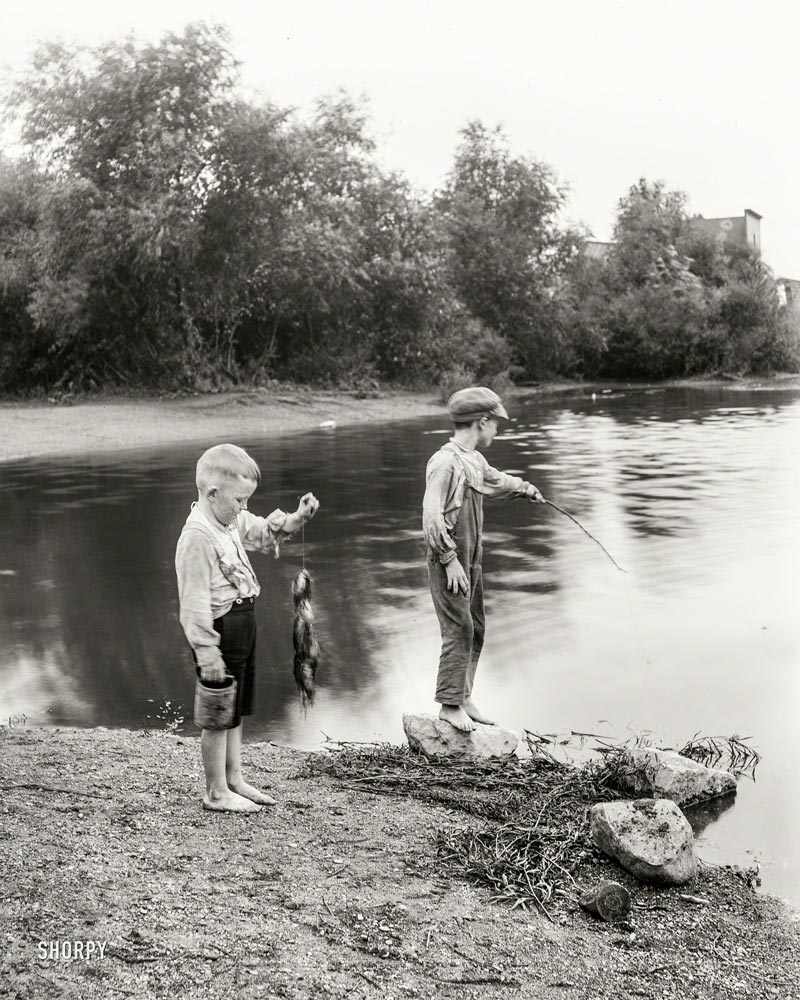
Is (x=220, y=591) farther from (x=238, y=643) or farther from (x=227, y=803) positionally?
(x=227, y=803)

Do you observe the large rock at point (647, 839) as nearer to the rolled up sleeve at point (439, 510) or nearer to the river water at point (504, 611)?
the river water at point (504, 611)

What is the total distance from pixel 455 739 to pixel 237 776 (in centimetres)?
127

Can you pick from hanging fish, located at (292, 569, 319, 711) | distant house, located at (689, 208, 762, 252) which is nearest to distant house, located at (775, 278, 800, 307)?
distant house, located at (689, 208, 762, 252)

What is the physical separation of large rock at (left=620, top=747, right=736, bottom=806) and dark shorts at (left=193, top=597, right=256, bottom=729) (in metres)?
1.71

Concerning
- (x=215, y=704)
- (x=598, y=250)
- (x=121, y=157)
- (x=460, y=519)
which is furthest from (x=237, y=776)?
(x=598, y=250)

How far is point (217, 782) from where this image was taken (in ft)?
15.1

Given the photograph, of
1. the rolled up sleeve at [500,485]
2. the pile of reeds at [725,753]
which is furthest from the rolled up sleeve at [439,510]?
the pile of reeds at [725,753]

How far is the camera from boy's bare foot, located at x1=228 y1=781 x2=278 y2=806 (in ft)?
15.5

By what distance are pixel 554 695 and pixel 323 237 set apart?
29400 millimetres

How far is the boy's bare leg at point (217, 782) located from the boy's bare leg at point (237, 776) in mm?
86

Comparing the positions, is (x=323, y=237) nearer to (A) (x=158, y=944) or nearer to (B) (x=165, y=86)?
(B) (x=165, y=86)

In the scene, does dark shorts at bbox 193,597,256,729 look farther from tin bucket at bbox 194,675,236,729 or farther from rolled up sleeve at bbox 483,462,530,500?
rolled up sleeve at bbox 483,462,530,500

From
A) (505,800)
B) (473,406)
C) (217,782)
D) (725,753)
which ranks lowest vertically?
(725,753)

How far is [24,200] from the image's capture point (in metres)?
34.3
